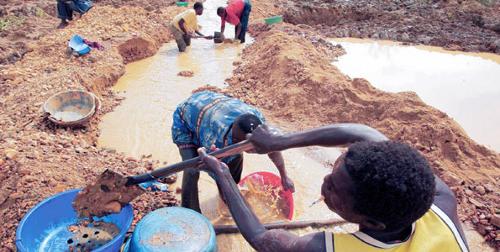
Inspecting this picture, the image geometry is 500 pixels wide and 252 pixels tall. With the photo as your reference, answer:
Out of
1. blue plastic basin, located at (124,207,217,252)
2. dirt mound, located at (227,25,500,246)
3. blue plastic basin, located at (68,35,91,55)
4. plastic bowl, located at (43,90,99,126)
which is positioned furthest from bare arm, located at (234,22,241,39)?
blue plastic basin, located at (124,207,217,252)

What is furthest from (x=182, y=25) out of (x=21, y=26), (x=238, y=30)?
(x=21, y=26)

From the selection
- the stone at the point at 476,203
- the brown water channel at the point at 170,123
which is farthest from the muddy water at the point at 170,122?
the stone at the point at 476,203

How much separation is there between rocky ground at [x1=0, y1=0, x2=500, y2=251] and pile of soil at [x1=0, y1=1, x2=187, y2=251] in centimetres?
1

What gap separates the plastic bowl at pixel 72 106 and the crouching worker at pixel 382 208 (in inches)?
158

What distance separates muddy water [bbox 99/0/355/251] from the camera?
3.92 meters

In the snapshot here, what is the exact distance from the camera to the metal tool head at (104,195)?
8.45ft

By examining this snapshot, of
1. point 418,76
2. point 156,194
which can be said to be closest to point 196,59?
point 418,76

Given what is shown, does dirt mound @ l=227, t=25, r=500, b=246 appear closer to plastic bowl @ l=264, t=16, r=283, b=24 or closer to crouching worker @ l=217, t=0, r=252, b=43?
crouching worker @ l=217, t=0, r=252, b=43

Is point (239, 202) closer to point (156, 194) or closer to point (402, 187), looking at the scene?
point (402, 187)

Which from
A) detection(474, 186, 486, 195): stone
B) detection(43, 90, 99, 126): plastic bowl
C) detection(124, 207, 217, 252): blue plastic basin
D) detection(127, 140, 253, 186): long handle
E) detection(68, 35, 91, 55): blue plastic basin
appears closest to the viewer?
detection(127, 140, 253, 186): long handle

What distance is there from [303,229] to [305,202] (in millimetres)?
581

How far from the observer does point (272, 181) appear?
3.66 m

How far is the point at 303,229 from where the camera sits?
3461mm

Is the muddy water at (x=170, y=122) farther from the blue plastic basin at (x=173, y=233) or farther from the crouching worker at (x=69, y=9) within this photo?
the crouching worker at (x=69, y=9)
